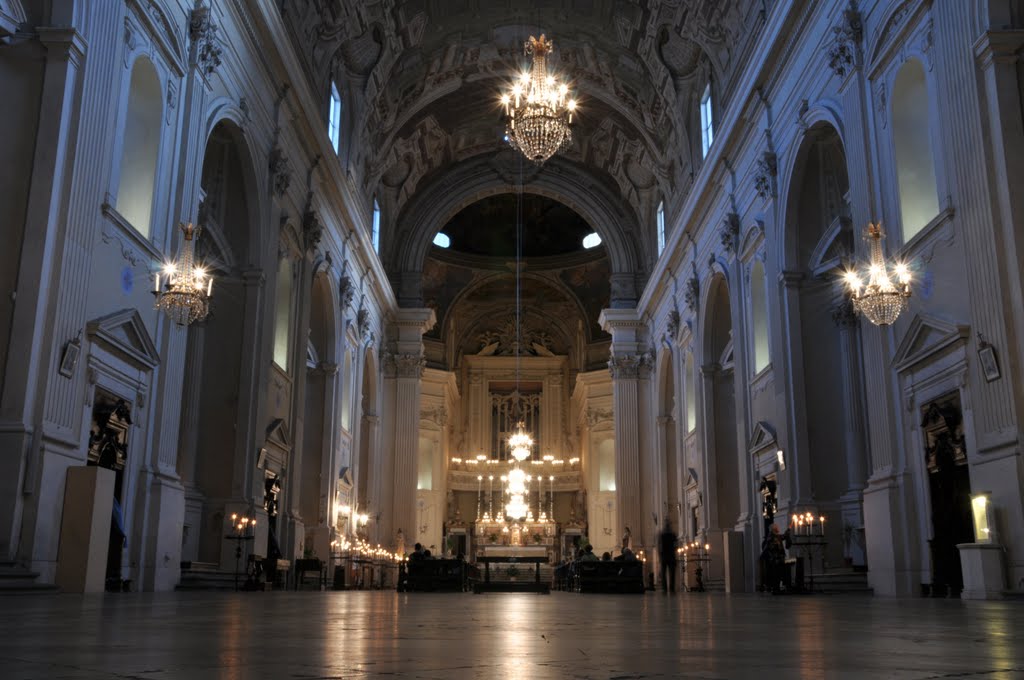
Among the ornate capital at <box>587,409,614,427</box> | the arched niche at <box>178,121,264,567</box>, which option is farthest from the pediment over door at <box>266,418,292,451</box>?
the ornate capital at <box>587,409,614,427</box>

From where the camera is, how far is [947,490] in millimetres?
8695

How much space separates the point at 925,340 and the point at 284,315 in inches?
379

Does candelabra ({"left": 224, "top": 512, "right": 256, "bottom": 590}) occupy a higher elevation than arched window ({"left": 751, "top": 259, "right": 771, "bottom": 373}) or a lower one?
lower

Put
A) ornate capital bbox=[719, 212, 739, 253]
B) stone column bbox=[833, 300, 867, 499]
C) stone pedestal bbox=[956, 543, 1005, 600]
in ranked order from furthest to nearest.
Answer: ornate capital bbox=[719, 212, 739, 253] → stone column bbox=[833, 300, 867, 499] → stone pedestal bbox=[956, 543, 1005, 600]

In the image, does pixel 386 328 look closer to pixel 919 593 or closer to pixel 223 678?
pixel 919 593

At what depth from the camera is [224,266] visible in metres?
12.7

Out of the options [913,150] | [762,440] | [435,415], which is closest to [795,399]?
[762,440]

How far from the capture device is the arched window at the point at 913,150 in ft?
30.8

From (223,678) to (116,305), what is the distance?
7.63m

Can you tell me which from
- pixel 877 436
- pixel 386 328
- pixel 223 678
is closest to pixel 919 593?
pixel 877 436

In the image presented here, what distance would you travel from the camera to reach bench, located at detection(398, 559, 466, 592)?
15.5 metres

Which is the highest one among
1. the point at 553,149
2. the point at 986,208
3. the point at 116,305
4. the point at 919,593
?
the point at 553,149

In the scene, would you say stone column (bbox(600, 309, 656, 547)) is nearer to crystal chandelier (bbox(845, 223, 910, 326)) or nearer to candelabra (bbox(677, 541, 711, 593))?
candelabra (bbox(677, 541, 711, 593))

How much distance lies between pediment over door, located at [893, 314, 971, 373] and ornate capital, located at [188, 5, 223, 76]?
793cm
